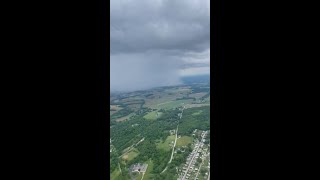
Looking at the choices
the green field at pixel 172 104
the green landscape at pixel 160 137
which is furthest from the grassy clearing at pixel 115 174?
the green field at pixel 172 104

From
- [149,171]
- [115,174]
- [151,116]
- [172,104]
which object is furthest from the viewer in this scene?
[172,104]

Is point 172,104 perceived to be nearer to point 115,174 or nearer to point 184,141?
point 184,141

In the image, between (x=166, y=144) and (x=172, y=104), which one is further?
(x=172, y=104)

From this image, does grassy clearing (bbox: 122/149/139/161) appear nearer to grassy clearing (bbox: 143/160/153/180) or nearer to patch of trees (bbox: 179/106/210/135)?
grassy clearing (bbox: 143/160/153/180)

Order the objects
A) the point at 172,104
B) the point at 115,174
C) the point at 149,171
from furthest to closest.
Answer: the point at 172,104 < the point at 149,171 < the point at 115,174

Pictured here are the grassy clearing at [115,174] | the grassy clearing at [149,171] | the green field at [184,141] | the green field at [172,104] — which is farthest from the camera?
the green field at [172,104]

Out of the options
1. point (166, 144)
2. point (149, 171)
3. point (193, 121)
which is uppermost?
point (193, 121)

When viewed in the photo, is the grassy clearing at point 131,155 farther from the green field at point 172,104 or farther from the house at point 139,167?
the green field at point 172,104

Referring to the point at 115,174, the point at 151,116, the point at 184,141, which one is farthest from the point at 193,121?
the point at 115,174

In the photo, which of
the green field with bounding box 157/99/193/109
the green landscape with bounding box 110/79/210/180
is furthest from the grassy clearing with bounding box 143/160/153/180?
the green field with bounding box 157/99/193/109
